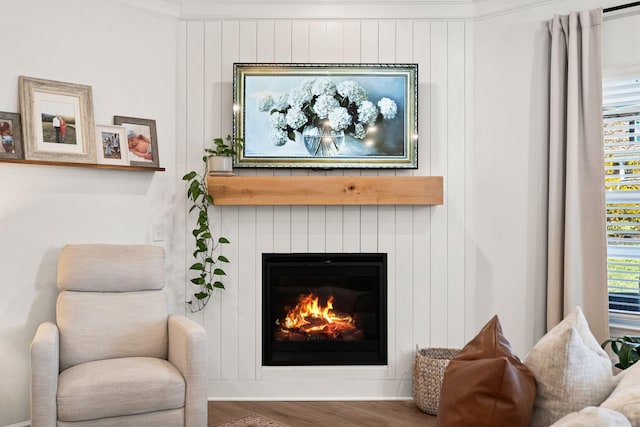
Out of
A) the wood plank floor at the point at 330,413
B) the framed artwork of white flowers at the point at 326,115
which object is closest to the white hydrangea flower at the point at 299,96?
the framed artwork of white flowers at the point at 326,115

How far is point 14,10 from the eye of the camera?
3.01m

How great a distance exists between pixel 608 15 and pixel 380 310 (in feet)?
7.30

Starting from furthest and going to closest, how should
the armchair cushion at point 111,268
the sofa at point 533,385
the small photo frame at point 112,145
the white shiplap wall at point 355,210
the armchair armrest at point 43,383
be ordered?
the white shiplap wall at point 355,210 → the small photo frame at point 112,145 → the armchair cushion at point 111,268 → the armchair armrest at point 43,383 → the sofa at point 533,385

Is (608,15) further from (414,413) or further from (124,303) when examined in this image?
(124,303)

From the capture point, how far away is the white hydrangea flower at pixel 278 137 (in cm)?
350

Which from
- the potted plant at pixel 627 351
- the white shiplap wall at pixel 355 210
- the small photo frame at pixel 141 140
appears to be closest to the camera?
the potted plant at pixel 627 351

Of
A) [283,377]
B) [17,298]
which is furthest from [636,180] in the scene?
[17,298]

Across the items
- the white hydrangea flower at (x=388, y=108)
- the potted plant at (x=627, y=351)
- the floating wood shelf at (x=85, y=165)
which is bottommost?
the potted plant at (x=627, y=351)

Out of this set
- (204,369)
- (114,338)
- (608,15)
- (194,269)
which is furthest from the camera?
(194,269)

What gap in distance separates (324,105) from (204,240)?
3.79 feet

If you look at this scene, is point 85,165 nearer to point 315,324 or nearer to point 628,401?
point 315,324

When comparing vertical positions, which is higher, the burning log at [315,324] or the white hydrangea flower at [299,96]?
the white hydrangea flower at [299,96]

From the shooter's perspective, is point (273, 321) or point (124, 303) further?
point (273, 321)

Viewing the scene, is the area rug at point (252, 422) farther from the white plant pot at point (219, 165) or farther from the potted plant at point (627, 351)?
the potted plant at point (627, 351)
